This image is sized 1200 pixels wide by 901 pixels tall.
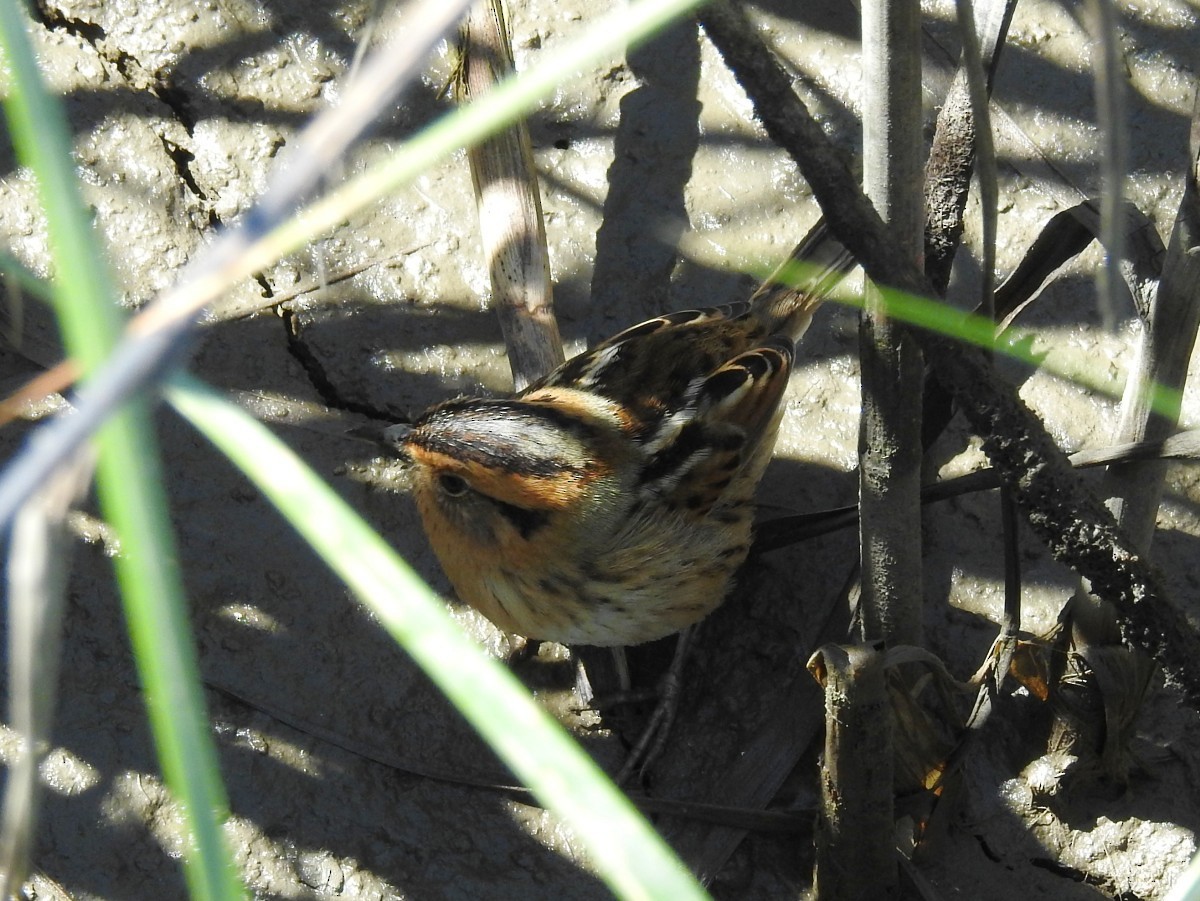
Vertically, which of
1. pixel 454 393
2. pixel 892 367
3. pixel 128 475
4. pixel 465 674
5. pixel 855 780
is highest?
pixel 454 393

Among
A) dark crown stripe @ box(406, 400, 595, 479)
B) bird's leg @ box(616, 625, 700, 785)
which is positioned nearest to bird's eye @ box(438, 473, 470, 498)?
dark crown stripe @ box(406, 400, 595, 479)

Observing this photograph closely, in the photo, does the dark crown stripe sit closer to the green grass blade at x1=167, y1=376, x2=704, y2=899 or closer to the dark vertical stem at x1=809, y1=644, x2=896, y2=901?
the dark vertical stem at x1=809, y1=644, x2=896, y2=901

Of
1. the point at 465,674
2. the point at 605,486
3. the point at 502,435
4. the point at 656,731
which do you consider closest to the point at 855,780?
the point at 656,731

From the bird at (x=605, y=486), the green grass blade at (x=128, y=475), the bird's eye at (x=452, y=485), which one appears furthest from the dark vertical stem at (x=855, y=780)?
the green grass blade at (x=128, y=475)

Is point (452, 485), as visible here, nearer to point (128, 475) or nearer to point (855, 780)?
point (855, 780)

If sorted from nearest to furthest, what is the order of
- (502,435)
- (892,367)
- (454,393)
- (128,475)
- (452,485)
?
(128,475)
(892,367)
(502,435)
(452,485)
(454,393)

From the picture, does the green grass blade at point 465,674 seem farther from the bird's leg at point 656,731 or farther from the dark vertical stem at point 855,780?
the bird's leg at point 656,731
